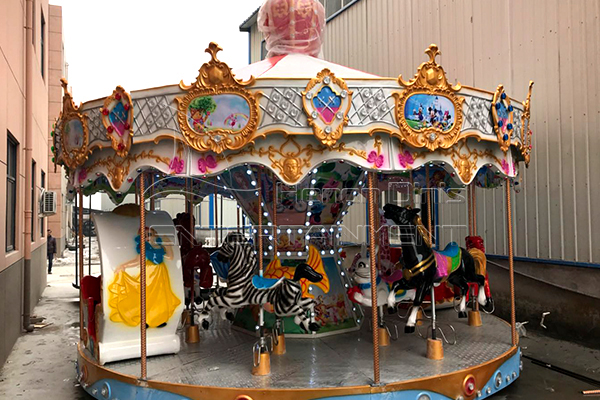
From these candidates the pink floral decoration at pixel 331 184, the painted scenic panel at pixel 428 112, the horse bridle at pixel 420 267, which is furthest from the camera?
the pink floral decoration at pixel 331 184

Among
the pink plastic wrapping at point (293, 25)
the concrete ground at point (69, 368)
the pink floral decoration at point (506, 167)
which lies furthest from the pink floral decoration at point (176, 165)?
the pink floral decoration at point (506, 167)

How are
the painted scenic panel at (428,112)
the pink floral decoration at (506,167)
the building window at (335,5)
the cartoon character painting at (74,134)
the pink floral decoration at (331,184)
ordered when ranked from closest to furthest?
the painted scenic panel at (428,112) → the cartoon character painting at (74,134) → the pink floral decoration at (506,167) → the pink floral decoration at (331,184) → the building window at (335,5)

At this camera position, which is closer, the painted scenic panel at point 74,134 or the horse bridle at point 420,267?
the painted scenic panel at point 74,134

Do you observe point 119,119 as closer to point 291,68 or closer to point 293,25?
point 291,68

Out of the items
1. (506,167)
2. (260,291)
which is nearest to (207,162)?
(260,291)

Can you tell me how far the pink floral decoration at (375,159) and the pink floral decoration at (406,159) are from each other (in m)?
0.19

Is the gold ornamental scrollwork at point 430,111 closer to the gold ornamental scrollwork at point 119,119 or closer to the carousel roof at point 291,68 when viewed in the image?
the carousel roof at point 291,68

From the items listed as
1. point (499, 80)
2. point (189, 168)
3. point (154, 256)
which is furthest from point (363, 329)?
point (499, 80)

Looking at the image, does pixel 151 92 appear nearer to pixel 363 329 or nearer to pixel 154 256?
pixel 154 256

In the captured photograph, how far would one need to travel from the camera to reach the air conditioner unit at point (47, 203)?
36.6ft

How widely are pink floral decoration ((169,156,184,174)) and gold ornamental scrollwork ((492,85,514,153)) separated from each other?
3.01 metres

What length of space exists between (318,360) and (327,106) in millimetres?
2595

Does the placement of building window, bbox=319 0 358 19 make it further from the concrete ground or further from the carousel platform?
the carousel platform

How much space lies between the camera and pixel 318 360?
523 centimetres
